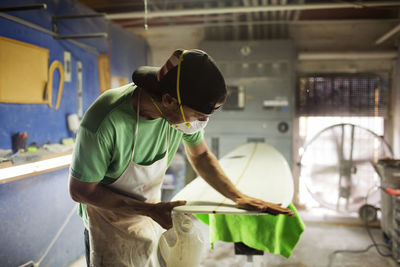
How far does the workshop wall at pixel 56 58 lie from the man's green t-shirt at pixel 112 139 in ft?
3.77

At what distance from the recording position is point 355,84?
3.91 meters

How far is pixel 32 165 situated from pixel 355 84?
11.8 ft

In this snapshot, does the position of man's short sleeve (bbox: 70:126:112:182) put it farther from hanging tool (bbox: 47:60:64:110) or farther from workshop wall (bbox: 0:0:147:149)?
hanging tool (bbox: 47:60:64:110)

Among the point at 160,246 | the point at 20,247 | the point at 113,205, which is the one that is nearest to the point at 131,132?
the point at 113,205

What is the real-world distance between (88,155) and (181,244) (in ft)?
1.93

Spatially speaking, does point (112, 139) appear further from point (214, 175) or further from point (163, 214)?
point (214, 175)

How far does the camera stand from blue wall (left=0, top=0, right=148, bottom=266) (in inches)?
80.0

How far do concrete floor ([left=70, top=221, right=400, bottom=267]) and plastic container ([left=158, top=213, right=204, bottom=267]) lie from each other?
1274mm

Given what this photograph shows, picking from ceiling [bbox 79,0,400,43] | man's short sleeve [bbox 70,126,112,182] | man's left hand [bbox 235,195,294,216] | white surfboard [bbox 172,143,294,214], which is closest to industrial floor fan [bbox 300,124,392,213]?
white surfboard [bbox 172,143,294,214]

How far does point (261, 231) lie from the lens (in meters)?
1.59

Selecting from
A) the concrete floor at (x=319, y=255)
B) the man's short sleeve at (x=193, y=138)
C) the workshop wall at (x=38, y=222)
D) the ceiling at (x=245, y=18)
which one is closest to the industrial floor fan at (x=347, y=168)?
the concrete floor at (x=319, y=255)

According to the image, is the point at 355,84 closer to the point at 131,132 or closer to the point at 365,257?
the point at 365,257

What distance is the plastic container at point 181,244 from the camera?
1322 millimetres

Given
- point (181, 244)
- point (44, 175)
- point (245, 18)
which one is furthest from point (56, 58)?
point (245, 18)
